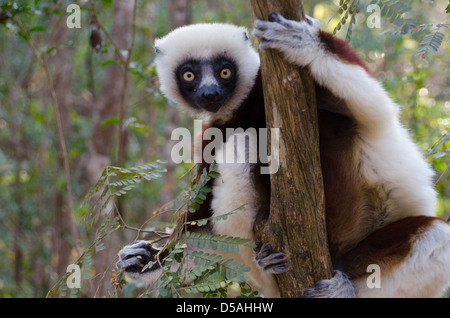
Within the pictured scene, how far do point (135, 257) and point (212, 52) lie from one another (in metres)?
1.66

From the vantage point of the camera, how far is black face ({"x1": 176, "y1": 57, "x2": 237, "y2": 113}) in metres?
3.50

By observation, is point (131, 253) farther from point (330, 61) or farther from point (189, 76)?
point (330, 61)

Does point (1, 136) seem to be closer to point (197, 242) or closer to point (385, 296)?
point (197, 242)

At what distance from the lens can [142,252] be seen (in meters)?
3.46

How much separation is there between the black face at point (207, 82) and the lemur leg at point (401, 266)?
148 cm

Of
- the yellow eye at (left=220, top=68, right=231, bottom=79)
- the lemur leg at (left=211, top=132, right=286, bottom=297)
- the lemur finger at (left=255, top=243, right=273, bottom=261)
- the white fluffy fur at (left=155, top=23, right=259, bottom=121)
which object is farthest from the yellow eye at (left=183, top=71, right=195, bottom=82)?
the lemur finger at (left=255, top=243, right=273, bottom=261)

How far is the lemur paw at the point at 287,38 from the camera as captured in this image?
102 inches

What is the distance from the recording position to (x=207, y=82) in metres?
3.61

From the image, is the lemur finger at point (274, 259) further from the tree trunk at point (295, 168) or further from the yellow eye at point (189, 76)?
the yellow eye at point (189, 76)

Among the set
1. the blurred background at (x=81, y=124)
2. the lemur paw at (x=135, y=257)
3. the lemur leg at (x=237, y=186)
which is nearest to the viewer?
the lemur leg at (x=237, y=186)

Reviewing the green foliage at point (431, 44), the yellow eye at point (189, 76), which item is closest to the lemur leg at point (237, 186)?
the yellow eye at point (189, 76)

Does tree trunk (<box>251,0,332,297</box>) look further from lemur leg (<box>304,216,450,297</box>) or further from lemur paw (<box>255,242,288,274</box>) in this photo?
lemur leg (<box>304,216,450,297</box>)

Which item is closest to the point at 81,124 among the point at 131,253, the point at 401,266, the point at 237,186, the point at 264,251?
the point at 131,253
